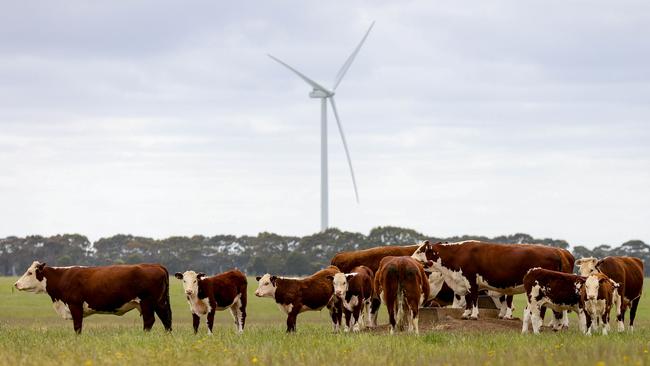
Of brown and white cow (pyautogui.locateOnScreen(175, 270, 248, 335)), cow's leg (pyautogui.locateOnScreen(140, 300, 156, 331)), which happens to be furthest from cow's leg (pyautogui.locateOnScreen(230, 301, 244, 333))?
cow's leg (pyautogui.locateOnScreen(140, 300, 156, 331))

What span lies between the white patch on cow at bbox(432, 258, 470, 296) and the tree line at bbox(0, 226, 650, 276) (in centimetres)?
9083

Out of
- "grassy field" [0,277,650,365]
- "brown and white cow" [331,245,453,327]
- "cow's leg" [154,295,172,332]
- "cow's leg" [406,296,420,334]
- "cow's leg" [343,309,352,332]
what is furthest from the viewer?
"brown and white cow" [331,245,453,327]

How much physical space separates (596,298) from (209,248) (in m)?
108

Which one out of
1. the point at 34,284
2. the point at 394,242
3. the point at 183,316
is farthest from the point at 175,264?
the point at 34,284

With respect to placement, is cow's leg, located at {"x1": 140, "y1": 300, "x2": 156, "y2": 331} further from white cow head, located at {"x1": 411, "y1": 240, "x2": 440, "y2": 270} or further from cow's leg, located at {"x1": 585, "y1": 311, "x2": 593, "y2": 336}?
cow's leg, located at {"x1": 585, "y1": 311, "x2": 593, "y2": 336}

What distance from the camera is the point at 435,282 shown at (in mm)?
25422

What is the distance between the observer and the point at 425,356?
48.9 ft

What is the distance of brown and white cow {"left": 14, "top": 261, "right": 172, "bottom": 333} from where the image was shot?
78.9 feet

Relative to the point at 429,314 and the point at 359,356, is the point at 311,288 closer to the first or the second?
the point at 429,314

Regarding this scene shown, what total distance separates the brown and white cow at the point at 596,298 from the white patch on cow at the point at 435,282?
4.59 metres

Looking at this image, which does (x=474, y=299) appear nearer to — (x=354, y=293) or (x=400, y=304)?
(x=354, y=293)

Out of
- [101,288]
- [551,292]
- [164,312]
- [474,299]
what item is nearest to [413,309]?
[551,292]

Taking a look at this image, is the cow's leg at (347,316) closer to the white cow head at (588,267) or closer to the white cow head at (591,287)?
the white cow head at (588,267)

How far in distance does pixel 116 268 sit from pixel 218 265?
4095 inches
